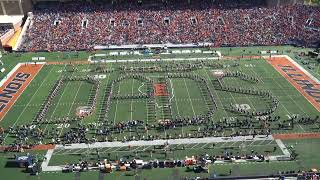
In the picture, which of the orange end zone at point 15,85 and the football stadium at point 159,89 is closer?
the football stadium at point 159,89

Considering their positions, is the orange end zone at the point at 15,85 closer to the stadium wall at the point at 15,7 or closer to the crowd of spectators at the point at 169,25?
the crowd of spectators at the point at 169,25

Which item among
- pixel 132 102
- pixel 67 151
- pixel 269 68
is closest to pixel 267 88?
pixel 269 68

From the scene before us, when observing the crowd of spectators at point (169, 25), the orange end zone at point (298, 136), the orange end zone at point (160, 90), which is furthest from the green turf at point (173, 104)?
the crowd of spectators at point (169, 25)

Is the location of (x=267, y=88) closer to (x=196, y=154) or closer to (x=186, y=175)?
(x=196, y=154)

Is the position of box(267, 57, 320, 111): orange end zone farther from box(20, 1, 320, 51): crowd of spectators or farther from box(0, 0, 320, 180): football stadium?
box(20, 1, 320, 51): crowd of spectators

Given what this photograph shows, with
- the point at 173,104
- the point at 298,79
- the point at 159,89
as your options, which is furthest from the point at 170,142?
the point at 298,79

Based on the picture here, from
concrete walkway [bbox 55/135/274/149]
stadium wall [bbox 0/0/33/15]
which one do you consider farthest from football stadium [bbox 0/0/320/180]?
stadium wall [bbox 0/0/33/15]
